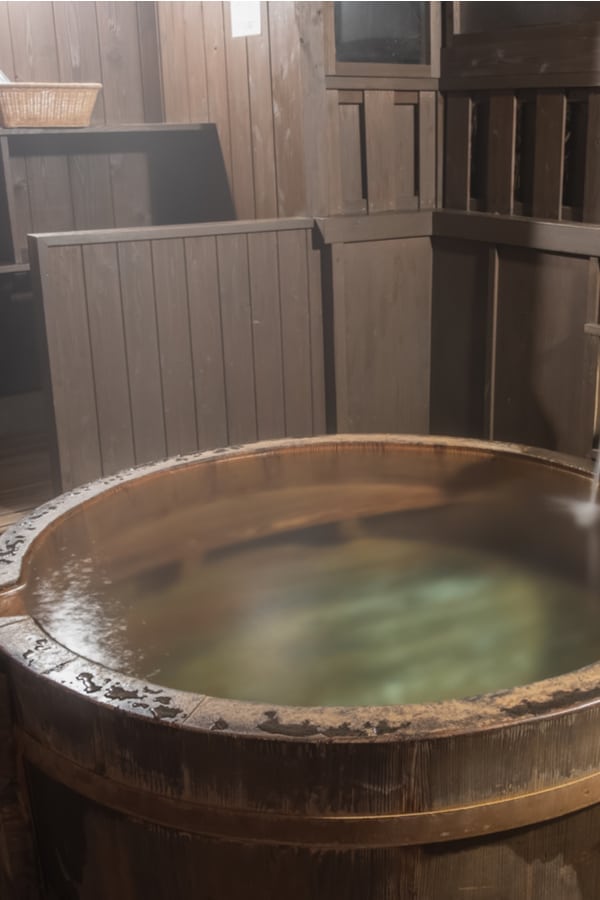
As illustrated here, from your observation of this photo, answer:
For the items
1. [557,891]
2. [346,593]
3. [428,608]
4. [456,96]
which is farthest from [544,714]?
[456,96]

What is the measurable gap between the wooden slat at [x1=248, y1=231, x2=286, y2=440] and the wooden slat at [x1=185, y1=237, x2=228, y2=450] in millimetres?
149

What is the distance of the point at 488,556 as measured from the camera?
1796 mm

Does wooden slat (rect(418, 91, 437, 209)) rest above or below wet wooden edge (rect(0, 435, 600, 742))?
above

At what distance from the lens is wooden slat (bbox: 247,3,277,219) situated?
12.2 feet

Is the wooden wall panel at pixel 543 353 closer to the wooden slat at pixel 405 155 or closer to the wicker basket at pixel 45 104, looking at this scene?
the wooden slat at pixel 405 155

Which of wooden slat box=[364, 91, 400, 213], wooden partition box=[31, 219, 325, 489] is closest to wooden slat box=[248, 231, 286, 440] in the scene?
wooden partition box=[31, 219, 325, 489]

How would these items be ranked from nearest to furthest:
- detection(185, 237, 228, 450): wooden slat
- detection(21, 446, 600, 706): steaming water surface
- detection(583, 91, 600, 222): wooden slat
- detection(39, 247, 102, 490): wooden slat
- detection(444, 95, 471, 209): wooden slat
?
detection(21, 446, 600, 706): steaming water surface, detection(583, 91, 600, 222): wooden slat, detection(39, 247, 102, 490): wooden slat, detection(185, 237, 228, 450): wooden slat, detection(444, 95, 471, 209): wooden slat

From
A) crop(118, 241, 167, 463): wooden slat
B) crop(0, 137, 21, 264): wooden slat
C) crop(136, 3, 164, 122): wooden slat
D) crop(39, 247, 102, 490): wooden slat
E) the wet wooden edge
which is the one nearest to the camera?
the wet wooden edge

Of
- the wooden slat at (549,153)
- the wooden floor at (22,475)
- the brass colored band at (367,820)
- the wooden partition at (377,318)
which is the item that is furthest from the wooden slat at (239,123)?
the brass colored band at (367,820)

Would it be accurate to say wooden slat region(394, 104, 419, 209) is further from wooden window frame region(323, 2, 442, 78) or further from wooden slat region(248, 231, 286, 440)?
wooden slat region(248, 231, 286, 440)

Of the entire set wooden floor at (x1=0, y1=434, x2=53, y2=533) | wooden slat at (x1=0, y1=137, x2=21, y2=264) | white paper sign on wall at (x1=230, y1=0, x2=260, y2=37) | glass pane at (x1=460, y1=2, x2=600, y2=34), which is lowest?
wooden floor at (x1=0, y1=434, x2=53, y2=533)

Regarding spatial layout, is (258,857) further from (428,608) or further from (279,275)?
(279,275)

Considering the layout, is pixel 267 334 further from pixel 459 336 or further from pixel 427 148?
pixel 427 148

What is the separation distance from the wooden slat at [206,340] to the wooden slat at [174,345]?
24 mm
